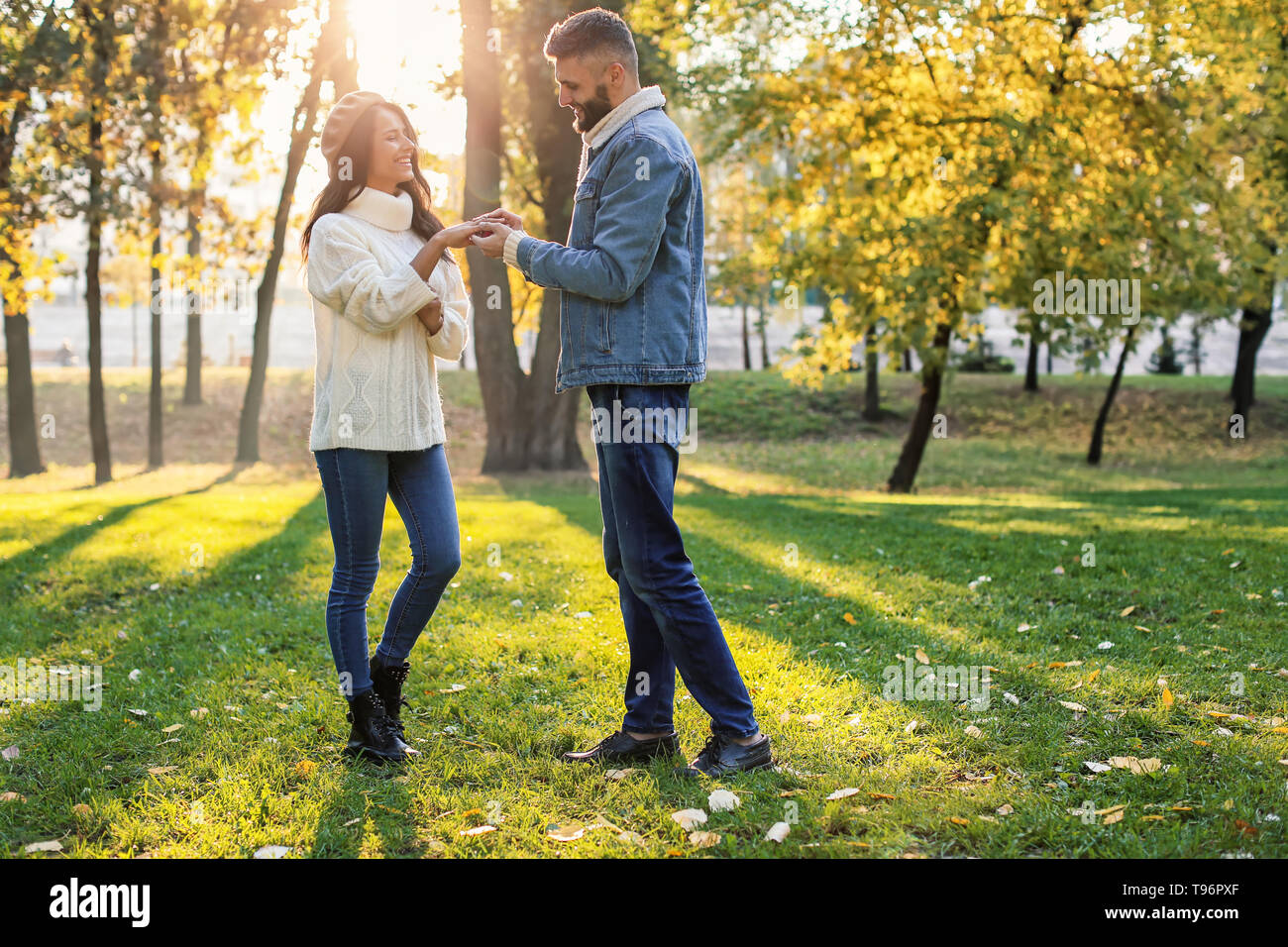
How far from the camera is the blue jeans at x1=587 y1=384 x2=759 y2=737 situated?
3412mm

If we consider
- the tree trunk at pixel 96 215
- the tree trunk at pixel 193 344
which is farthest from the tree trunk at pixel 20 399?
the tree trunk at pixel 193 344

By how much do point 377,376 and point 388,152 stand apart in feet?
2.60

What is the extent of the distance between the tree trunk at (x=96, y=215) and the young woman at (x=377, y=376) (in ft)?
40.5

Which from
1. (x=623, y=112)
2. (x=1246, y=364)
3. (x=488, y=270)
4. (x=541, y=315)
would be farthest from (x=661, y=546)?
(x=1246, y=364)

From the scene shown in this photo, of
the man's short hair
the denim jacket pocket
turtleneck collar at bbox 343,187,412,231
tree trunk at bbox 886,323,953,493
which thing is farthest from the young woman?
tree trunk at bbox 886,323,953,493

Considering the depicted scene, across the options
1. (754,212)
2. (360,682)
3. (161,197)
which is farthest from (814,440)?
(360,682)

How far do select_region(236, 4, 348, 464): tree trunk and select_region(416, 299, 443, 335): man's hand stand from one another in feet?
45.6

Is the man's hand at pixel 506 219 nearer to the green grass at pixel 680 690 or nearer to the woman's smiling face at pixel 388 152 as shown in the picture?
the woman's smiling face at pixel 388 152

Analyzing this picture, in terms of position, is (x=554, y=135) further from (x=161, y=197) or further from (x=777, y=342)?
(x=777, y=342)

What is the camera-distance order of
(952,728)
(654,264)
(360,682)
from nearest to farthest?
(654,264) → (360,682) → (952,728)

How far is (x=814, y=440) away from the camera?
989 inches

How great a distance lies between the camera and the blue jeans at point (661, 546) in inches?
134

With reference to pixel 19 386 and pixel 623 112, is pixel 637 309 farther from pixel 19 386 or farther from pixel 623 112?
pixel 19 386

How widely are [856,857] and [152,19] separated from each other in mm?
16002
